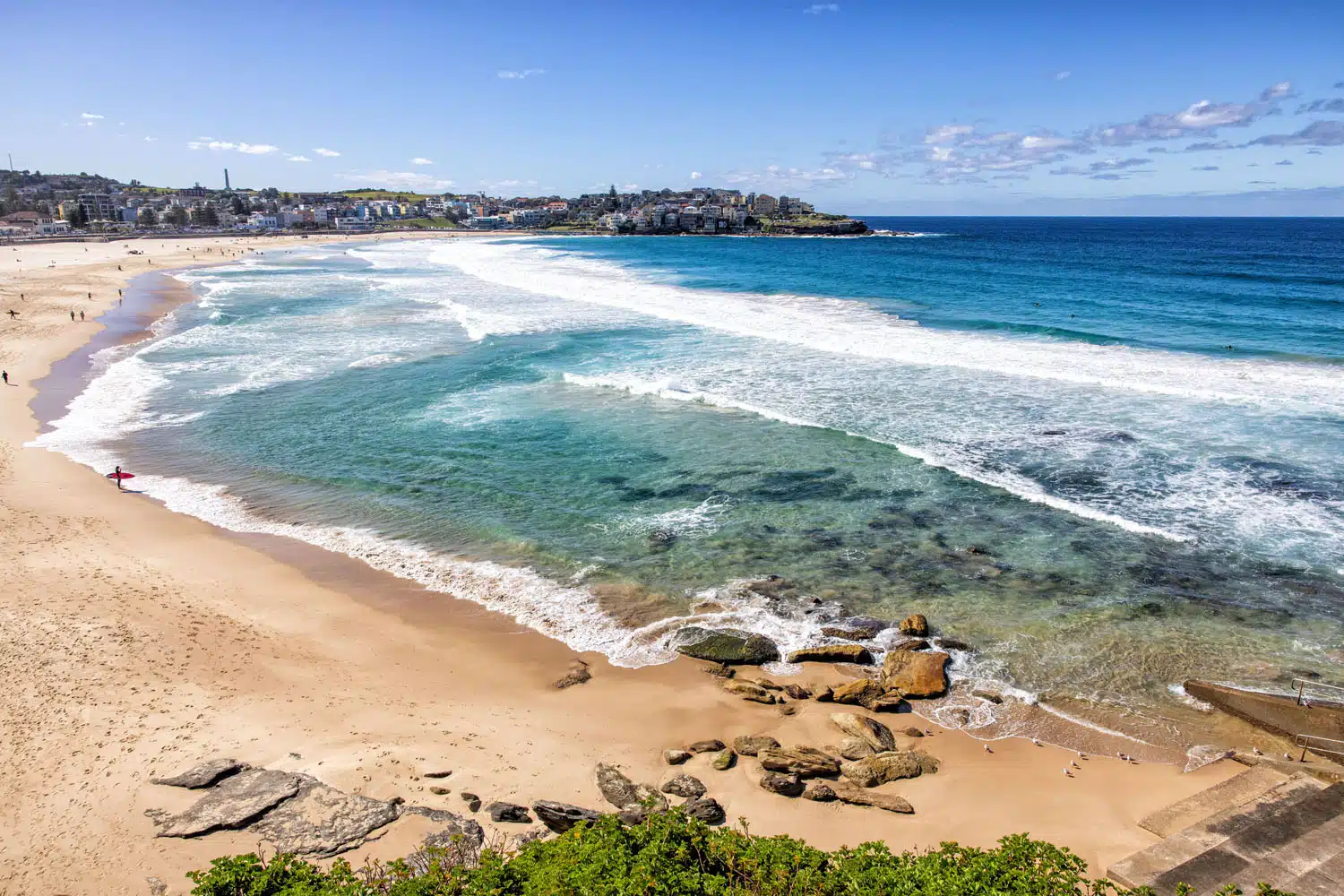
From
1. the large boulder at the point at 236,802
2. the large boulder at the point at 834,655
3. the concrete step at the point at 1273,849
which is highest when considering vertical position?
the concrete step at the point at 1273,849

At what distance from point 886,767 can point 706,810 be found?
2.99 m

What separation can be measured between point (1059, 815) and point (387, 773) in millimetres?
9637

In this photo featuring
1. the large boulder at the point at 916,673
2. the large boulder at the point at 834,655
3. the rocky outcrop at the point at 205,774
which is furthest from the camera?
the large boulder at the point at 834,655

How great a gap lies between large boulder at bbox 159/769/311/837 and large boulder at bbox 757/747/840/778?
269 inches

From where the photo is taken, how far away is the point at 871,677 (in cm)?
1331

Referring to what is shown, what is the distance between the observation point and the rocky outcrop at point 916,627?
14414mm

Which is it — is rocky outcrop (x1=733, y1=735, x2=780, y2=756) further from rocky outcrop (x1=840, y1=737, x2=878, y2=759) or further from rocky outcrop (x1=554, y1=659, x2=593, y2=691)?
rocky outcrop (x1=554, y1=659, x2=593, y2=691)

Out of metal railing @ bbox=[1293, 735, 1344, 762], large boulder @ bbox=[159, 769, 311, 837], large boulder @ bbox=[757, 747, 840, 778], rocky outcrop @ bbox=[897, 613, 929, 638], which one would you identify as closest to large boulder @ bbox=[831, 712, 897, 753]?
large boulder @ bbox=[757, 747, 840, 778]

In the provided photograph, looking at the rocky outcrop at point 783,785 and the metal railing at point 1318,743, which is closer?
the rocky outcrop at point 783,785

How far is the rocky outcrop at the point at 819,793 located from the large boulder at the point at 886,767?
0.55m

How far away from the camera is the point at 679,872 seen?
7.74 metres

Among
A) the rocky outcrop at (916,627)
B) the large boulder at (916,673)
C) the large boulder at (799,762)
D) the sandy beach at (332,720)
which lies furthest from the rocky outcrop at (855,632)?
the large boulder at (799,762)

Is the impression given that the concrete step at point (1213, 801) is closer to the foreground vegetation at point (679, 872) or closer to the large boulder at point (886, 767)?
the foreground vegetation at point (679, 872)

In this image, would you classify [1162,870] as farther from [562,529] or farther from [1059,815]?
[562,529]
